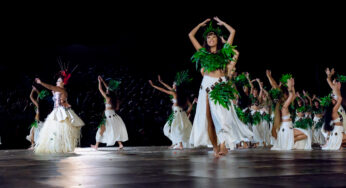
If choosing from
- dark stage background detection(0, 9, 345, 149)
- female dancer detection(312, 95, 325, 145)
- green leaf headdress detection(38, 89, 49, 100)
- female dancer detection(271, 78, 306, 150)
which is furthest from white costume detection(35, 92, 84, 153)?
female dancer detection(312, 95, 325, 145)

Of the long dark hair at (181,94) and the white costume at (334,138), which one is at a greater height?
the long dark hair at (181,94)

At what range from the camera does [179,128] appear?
9281 mm

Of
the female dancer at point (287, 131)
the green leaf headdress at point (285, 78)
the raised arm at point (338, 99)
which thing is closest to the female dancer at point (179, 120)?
the female dancer at point (287, 131)

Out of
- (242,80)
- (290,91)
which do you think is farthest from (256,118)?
(290,91)

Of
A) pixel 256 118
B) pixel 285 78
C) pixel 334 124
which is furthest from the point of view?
pixel 256 118

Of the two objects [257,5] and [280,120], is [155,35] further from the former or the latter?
[280,120]

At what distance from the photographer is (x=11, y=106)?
35.3 feet

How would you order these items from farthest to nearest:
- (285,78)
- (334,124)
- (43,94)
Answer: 1. (43,94)
2. (285,78)
3. (334,124)

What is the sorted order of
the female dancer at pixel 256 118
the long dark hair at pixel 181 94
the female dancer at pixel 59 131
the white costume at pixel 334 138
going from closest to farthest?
the female dancer at pixel 59 131 < the white costume at pixel 334 138 < the long dark hair at pixel 181 94 < the female dancer at pixel 256 118

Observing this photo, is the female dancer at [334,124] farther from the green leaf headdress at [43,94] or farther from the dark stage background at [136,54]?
the green leaf headdress at [43,94]

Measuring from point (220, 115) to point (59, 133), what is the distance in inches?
113

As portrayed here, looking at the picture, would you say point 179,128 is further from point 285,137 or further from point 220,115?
point 220,115

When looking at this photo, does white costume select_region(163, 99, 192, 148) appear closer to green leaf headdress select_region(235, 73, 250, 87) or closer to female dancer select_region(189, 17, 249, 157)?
green leaf headdress select_region(235, 73, 250, 87)

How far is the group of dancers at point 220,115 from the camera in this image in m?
5.07
